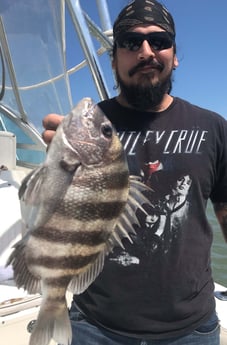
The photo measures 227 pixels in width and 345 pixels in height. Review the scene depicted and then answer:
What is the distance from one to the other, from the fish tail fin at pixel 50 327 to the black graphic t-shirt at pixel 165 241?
0.31m

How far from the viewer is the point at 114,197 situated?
1261mm

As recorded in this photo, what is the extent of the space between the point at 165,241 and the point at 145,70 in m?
0.71

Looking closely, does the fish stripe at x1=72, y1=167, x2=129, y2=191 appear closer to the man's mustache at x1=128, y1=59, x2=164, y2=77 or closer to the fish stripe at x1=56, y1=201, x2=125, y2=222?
the fish stripe at x1=56, y1=201, x2=125, y2=222

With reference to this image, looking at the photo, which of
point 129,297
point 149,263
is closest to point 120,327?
point 129,297

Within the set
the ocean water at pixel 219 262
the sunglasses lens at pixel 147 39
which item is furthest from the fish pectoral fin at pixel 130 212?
the ocean water at pixel 219 262

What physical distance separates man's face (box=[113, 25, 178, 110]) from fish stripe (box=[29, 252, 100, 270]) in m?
0.74

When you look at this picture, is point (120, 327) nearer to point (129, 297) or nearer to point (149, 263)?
point (129, 297)

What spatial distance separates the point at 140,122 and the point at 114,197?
542 mm

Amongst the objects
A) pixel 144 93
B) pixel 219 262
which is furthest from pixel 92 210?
pixel 219 262

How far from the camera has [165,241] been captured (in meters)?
1.60

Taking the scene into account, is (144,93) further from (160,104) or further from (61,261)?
(61,261)

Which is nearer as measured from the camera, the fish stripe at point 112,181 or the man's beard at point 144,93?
the fish stripe at point 112,181

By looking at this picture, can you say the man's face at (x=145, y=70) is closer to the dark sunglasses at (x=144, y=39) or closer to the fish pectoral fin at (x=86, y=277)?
the dark sunglasses at (x=144, y=39)

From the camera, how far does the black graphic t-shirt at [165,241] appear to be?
1.58 meters
